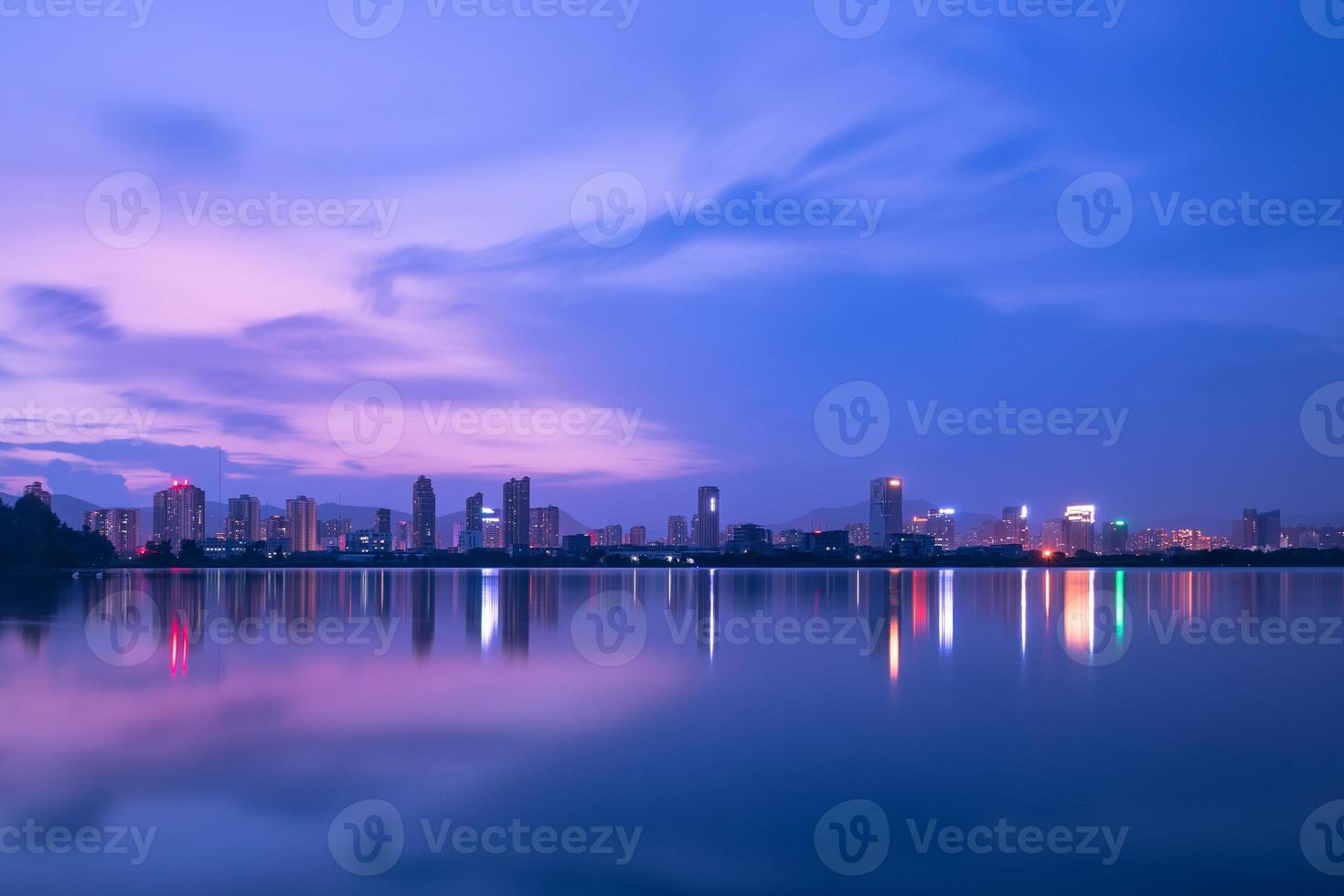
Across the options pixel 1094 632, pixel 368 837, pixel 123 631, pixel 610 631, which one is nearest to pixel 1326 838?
pixel 368 837

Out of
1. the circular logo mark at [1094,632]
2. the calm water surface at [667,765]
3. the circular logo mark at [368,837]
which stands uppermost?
the circular logo mark at [368,837]

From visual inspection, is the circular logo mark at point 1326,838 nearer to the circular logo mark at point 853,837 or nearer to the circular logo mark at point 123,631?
the circular logo mark at point 853,837

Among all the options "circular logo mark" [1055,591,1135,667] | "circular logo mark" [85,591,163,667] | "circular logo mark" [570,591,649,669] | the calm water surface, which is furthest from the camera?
"circular logo mark" [1055,591,1135,667]

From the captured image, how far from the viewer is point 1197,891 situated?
9.27 m

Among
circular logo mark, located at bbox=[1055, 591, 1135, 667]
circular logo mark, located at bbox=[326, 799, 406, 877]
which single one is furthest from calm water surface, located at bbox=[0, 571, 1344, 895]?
circular logo mark, located at bbox=[1055, 591, 1135, 667]

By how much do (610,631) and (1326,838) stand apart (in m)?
25.7

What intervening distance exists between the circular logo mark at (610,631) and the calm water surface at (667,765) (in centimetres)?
38

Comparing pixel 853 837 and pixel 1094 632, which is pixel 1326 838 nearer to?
pixel 853 837

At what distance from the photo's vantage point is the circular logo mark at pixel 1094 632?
88.0 feet

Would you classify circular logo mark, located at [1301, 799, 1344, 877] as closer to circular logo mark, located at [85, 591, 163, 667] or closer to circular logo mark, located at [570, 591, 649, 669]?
circular logo mark, located at [570, 591, 649, 669]

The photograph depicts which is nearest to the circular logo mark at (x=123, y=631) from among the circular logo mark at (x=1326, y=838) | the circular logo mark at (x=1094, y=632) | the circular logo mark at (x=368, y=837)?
the circular logo mark at (x=368, y=837)

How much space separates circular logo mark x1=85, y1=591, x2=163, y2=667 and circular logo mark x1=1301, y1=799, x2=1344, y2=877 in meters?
24.4

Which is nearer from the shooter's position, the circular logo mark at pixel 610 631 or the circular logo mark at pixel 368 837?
the circular logo mark at pixel 368 837

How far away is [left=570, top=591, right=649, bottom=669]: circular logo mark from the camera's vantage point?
26453mm
